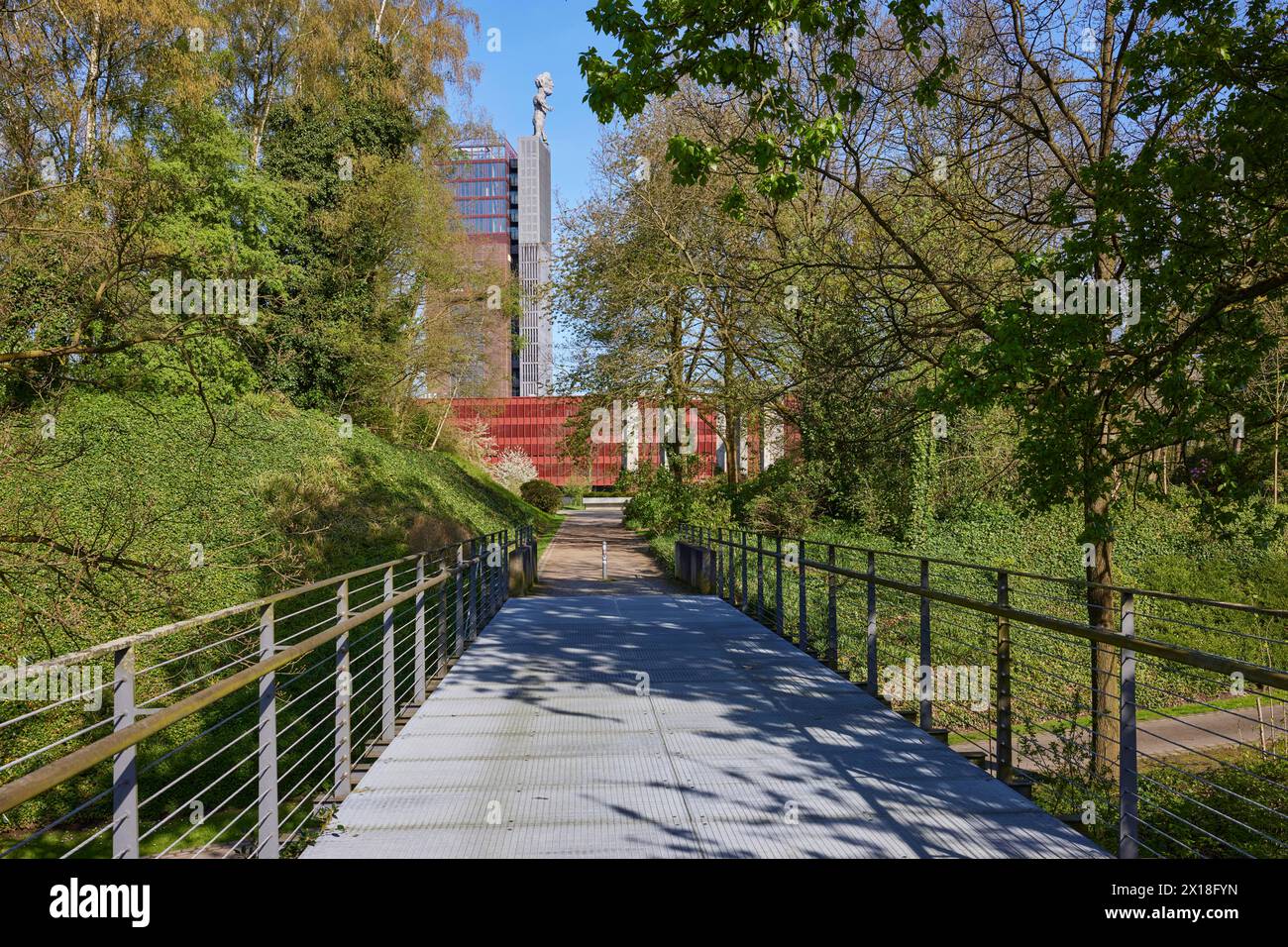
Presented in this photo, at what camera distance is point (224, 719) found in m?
4.21

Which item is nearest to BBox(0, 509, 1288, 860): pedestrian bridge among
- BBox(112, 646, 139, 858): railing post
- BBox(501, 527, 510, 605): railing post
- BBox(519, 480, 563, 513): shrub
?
BBox(112, 646, 139, 858): railing post

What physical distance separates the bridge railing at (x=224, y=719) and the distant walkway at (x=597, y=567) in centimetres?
Answer: 157

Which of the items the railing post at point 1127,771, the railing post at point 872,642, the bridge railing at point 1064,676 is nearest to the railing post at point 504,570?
the bridge railing at point 1064,676

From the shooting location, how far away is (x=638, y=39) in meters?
8.11

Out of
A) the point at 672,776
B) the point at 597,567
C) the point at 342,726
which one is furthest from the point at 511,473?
the point at 672,776

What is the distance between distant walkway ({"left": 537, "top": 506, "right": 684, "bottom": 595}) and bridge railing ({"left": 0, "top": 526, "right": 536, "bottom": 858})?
157 centimetres

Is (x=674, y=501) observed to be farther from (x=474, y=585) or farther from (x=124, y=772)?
(x=124, y=772)

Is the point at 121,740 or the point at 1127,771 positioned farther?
the point at 1127,771

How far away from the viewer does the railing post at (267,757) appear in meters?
4.42

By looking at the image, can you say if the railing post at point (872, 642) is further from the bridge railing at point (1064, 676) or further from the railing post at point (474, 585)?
the railing post at point (474, 585)

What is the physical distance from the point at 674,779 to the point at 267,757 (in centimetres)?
222

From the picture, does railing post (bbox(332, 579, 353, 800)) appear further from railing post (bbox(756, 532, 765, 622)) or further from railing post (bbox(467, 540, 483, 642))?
railing post (bbox(756, 532, 765, 622))
